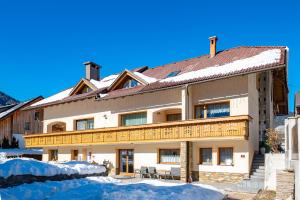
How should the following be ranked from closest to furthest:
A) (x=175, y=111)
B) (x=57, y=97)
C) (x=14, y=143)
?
(x=175, y=111) → (x=57, y=97) → (x=14, y=143)

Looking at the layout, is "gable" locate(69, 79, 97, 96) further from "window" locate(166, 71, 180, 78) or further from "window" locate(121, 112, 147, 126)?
"window" locate(166, 71, 180, 78)

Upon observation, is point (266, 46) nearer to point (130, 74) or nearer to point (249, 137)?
point (249, 137)

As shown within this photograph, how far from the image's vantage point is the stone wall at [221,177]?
18191 mm

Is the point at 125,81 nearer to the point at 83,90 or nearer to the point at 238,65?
the point at 83,90

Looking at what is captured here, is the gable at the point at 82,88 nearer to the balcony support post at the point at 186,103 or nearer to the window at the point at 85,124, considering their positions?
the window at the point at 85,124

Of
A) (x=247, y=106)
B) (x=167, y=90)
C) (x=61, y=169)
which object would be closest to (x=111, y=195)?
(x=61, y=169)

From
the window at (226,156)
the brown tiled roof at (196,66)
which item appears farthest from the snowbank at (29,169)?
the brown tiled roof at (196,66)

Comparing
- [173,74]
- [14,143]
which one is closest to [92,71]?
[173,74]

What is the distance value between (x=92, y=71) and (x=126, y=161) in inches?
416

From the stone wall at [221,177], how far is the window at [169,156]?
198cm

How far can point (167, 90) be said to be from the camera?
21.9m

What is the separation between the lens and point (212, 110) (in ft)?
65.8

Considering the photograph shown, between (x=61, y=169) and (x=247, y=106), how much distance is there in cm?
1034

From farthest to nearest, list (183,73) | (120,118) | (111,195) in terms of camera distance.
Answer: (120,118), (183,73), (111,195)
